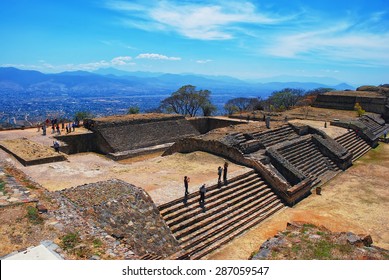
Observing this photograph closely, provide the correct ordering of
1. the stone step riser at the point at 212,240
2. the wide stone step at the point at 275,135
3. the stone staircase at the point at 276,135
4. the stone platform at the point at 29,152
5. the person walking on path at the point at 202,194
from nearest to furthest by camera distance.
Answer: the stone step riser at the point at 212,240
the person walking on path at the point at 202,194
the stone platform at the point at 29,152
the stone staircase at the point at 276,135
the wide stone step at the point at 275,135

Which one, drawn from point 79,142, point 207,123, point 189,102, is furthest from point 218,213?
point 189,102

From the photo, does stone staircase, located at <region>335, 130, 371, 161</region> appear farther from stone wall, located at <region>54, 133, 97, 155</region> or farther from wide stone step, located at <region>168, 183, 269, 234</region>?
stone wall, located at <region>54, 133, 97, 155</region>

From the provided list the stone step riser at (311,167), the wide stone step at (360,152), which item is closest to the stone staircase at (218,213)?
the stone step riser at (311,167)

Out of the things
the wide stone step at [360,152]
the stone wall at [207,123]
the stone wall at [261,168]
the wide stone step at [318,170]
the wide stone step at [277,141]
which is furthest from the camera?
the stone wall at [207,123]

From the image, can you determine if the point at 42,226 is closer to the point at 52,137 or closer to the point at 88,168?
the point at 88,168

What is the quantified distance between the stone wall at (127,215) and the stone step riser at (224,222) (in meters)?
0.70

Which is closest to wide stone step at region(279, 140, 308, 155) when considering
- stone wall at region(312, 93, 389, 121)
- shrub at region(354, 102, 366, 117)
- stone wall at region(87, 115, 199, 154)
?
stone wall at region(87, 115, 199, 154)

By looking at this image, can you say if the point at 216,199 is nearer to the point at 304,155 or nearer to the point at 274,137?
the point at 304,155

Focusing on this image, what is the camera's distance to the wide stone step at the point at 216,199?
9.33 metres

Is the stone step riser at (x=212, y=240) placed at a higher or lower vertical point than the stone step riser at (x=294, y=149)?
lower

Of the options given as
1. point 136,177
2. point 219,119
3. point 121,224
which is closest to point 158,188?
point 136,177

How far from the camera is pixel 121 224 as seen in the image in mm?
7719

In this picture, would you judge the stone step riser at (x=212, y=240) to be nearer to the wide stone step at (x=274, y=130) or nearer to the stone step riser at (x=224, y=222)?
the stone step riser at (x=224, y=222)

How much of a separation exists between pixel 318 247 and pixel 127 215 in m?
4.70
